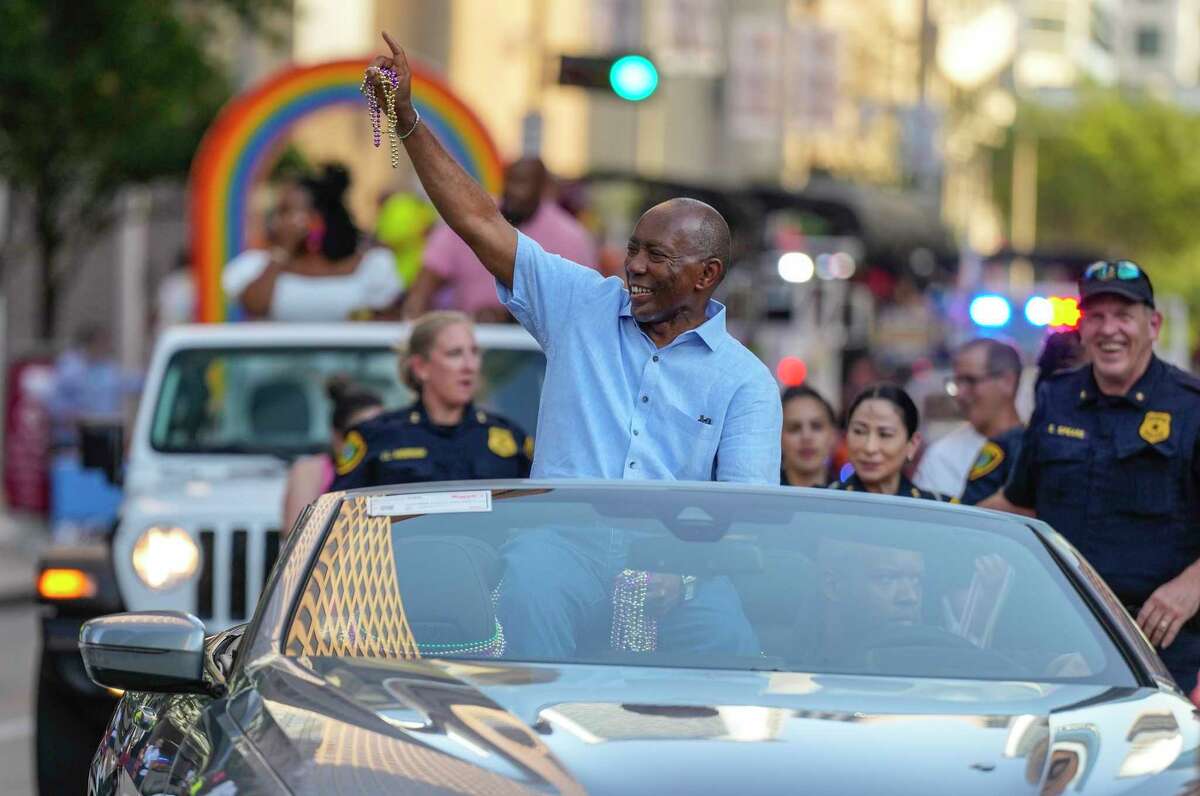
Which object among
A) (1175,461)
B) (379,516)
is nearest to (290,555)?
(379,516)

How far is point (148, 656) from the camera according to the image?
4.59 meters

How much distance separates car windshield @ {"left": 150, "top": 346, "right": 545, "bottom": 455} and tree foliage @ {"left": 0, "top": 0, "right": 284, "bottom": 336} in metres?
10.2

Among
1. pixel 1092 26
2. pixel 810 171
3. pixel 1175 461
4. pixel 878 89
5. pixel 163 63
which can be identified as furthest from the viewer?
pixel 1092 26

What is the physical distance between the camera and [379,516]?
504 centimetres

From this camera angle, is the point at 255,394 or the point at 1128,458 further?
the point at 255,394

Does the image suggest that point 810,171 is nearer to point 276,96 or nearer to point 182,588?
point 276,96

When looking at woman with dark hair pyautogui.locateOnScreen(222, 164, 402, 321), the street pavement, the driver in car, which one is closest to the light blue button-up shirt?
the driver in car

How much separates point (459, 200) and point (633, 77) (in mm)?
9549

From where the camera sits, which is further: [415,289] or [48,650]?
[415,289]

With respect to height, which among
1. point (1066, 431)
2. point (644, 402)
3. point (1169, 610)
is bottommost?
point (1169, 610)

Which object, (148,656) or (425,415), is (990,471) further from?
(148,656)

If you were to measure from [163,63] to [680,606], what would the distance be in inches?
647

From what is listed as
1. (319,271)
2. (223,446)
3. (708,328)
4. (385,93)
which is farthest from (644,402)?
(319,271)

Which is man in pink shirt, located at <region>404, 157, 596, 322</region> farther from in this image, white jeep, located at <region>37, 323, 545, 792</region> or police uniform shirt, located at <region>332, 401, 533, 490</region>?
police uniform shirt, located at <region>332, 401, 533, 490</region>
